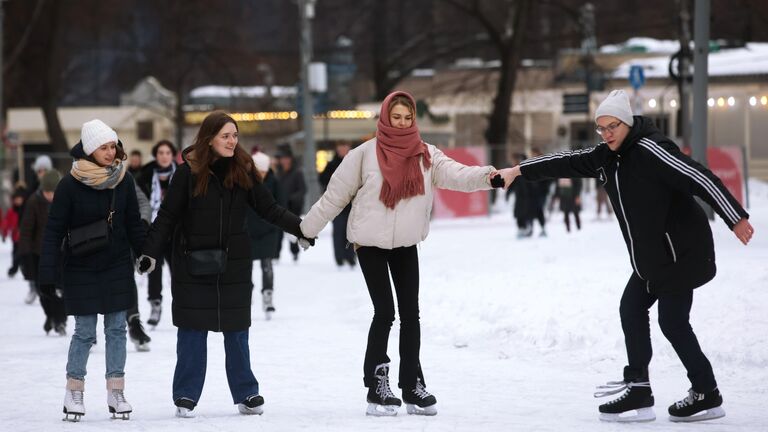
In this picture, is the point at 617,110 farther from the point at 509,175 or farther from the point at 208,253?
the point at 208,253

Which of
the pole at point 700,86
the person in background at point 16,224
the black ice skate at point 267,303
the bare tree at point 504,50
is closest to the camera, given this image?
the black ice skate at point 267,303

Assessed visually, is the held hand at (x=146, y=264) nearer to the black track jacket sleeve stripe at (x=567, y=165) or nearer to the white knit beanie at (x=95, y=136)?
the white knit beanie at (x=95, y=136)

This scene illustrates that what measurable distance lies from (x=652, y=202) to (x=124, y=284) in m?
2.95

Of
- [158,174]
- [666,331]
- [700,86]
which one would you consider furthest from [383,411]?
[700,86]

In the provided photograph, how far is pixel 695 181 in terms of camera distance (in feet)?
22.7

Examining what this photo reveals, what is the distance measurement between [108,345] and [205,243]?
2.75ft

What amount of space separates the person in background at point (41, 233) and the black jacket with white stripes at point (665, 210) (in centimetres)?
673

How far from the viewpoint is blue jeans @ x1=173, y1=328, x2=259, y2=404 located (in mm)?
7582

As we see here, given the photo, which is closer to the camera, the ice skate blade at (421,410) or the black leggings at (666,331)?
the black leggings at (666,331)

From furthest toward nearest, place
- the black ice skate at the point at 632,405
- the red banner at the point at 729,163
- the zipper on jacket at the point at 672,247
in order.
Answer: the red banner at the point at 729,163 < the black ice skate at the point at 632,405 < the zipper on jacket at the point at 672,247

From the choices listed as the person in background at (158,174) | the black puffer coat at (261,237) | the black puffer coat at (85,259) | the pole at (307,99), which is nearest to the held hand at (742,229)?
the black puffer coat at (85,259)

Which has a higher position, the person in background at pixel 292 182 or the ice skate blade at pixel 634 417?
the person in background at pixel 292 182

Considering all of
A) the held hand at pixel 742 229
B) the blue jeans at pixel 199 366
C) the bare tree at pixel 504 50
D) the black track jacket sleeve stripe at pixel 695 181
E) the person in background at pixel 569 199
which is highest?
the bare tree at pixel 504 50

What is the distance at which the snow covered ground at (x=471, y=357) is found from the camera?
7.54 m
